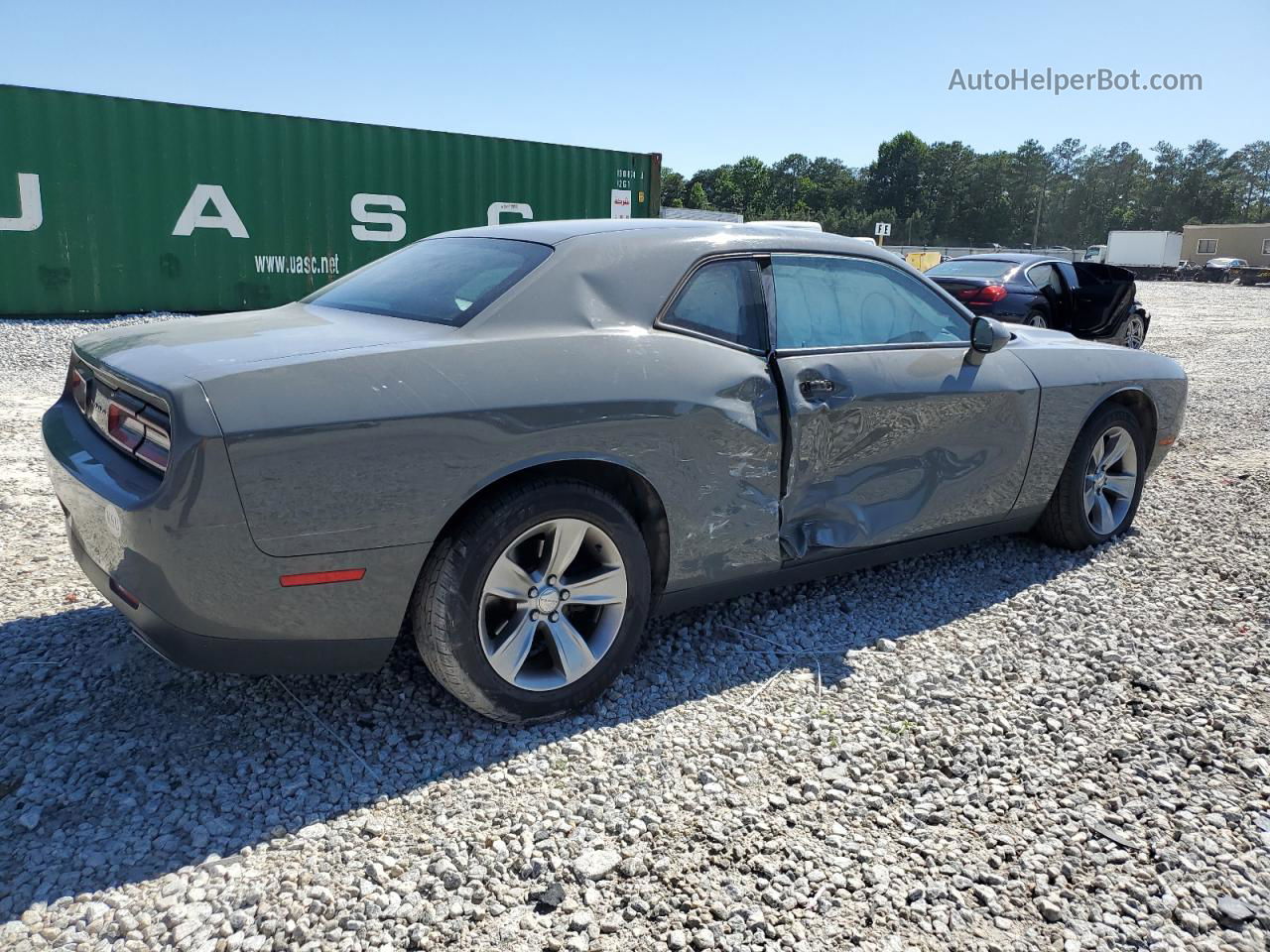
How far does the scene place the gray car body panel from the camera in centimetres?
225

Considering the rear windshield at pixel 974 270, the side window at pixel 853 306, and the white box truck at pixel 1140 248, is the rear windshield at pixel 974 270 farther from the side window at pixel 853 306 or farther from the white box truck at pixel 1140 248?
the white box truck at pixel 1140 248

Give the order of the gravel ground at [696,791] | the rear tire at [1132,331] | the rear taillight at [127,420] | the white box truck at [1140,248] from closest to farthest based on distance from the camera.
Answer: the gravel ground at [696,791] → the rear taillight at [127,420] → the rear tire at [1132,331] → the white box truck at [1140,248]

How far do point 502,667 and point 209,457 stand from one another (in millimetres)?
998

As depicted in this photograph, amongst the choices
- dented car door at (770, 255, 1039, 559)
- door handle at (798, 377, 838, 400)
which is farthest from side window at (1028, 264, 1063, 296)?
door handle at (798, 377, 838, 400)

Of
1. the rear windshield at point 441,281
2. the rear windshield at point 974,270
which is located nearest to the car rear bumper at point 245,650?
the rear windshield at point 441,281

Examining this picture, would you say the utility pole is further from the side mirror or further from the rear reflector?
the rear reflector

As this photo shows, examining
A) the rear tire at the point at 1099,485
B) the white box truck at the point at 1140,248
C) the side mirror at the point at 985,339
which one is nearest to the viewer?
the side mirror at the point at 985,339

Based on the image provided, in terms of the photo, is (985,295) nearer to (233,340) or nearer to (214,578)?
(233,340)

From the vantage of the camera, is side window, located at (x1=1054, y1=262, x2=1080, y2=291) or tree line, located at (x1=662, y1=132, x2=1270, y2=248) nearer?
side window, located at (x1=1054, y1=262, x2=1080, y2=291)

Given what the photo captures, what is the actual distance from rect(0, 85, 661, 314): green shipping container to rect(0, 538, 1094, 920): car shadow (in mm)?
9662

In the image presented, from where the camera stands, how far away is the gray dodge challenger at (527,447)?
229 centimetres

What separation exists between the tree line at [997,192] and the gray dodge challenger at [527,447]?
349ft

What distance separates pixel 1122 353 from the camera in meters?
4.48

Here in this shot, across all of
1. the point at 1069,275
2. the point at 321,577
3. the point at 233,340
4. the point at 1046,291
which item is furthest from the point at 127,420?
the point at 1069,275
